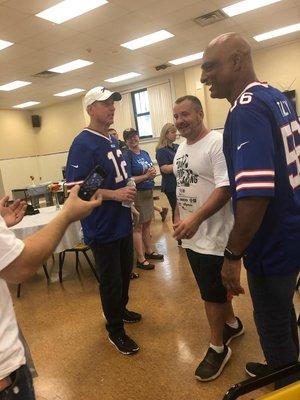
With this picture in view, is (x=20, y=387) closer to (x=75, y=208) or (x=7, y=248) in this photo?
→ (x=7, y=248)

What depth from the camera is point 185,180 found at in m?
1.96

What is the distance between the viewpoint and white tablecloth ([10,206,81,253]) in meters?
3.43

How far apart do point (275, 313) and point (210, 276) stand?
0.58 metres

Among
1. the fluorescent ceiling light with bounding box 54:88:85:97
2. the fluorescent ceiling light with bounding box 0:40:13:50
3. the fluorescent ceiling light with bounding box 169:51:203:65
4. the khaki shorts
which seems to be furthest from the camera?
the fluorescent ceiling light with bounding box 54:88:85:97

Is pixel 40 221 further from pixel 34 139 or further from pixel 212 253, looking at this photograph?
pixel 34 139

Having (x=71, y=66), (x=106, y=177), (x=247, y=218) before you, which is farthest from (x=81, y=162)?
(x=71, y=66)

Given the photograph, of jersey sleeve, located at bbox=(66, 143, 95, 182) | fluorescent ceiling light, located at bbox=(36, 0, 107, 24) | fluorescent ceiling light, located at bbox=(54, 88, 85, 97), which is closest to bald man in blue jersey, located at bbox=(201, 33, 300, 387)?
Result: jersey sleeve, located at bbox=(66, 143, 95, 182)

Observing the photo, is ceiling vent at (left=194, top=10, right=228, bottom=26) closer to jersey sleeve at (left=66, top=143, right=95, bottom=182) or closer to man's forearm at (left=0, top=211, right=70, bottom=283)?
jersey sleeve at (left=66, top=143, right=95, bottom=182)

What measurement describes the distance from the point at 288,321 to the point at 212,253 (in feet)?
1.90

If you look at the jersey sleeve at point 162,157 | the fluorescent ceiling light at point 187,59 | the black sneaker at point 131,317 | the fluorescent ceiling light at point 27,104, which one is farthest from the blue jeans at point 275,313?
the fluorescent ceiling light at point 27,104

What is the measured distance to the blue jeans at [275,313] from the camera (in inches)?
50.1

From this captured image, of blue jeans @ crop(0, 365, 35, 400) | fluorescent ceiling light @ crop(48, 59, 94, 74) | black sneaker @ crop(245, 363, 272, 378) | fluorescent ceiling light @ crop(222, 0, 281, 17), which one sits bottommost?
black sneaker @ crop(245, 363, 272, 378)

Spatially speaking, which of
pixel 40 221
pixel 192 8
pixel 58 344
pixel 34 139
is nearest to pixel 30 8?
pixel 192 8

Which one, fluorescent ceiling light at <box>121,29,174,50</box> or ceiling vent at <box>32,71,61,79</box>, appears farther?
ceiling vent at <box>32,71,61,79</box>
